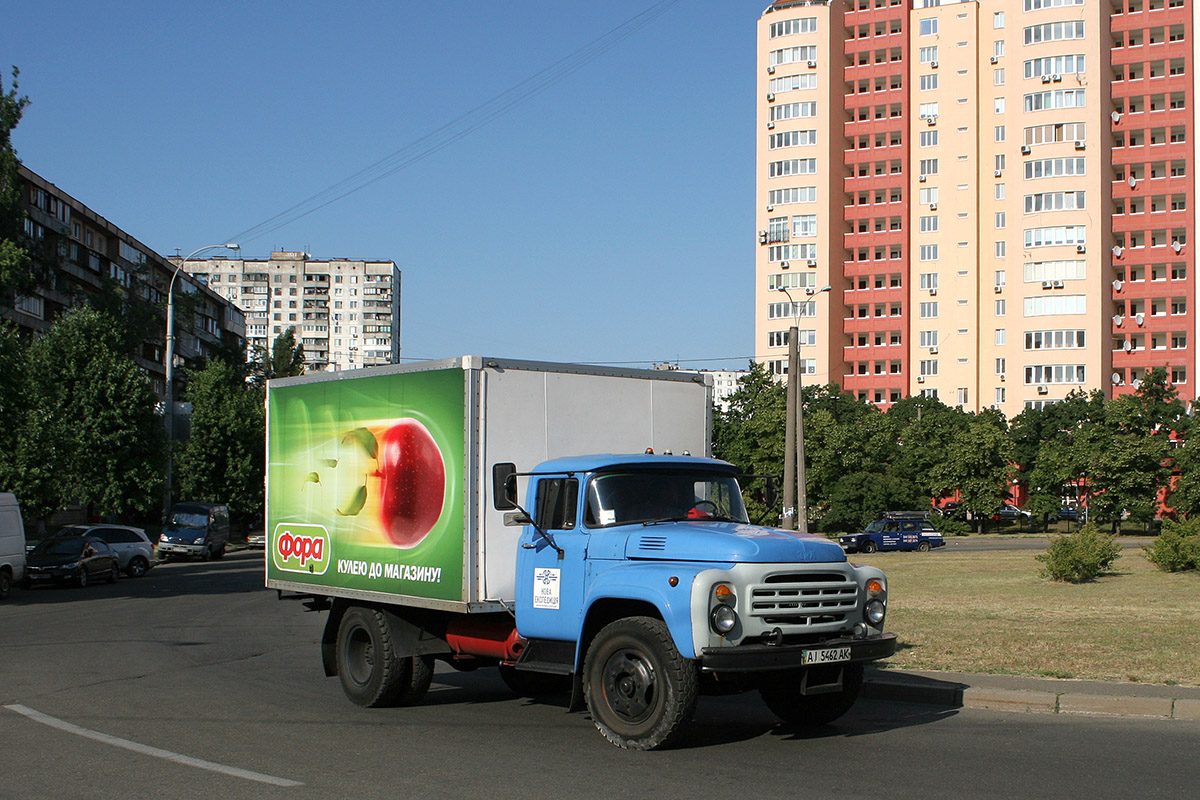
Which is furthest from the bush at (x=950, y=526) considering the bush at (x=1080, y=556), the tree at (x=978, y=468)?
the bush at (x=1080, y=556)

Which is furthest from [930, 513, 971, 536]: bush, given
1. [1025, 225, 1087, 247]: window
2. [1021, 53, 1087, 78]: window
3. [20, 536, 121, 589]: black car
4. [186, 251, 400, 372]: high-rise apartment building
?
[186, 251, 400, 372]: high-rise apartment building

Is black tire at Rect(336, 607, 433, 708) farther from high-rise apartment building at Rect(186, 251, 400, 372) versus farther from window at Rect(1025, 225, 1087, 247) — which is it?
high-rise apartment building at Rect(186, 251, 400, 372)

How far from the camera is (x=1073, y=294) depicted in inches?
3688

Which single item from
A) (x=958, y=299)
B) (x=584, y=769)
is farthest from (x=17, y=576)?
(x=958, y=299)

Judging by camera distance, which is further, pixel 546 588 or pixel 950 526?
pixel 950 526

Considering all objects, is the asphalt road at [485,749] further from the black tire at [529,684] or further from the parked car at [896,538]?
the parked car at [896,538]

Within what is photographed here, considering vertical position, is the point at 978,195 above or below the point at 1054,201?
above

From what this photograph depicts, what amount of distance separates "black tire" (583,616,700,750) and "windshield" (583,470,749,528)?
3.20 ft

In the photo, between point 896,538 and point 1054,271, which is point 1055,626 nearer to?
point 896,538

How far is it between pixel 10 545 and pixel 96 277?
2293 inches

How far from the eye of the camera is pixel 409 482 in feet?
34.9

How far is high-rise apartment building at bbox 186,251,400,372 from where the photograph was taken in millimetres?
164500

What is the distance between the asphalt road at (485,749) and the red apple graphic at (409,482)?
174 cm

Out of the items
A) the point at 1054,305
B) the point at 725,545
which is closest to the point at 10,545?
the point at 725,545
